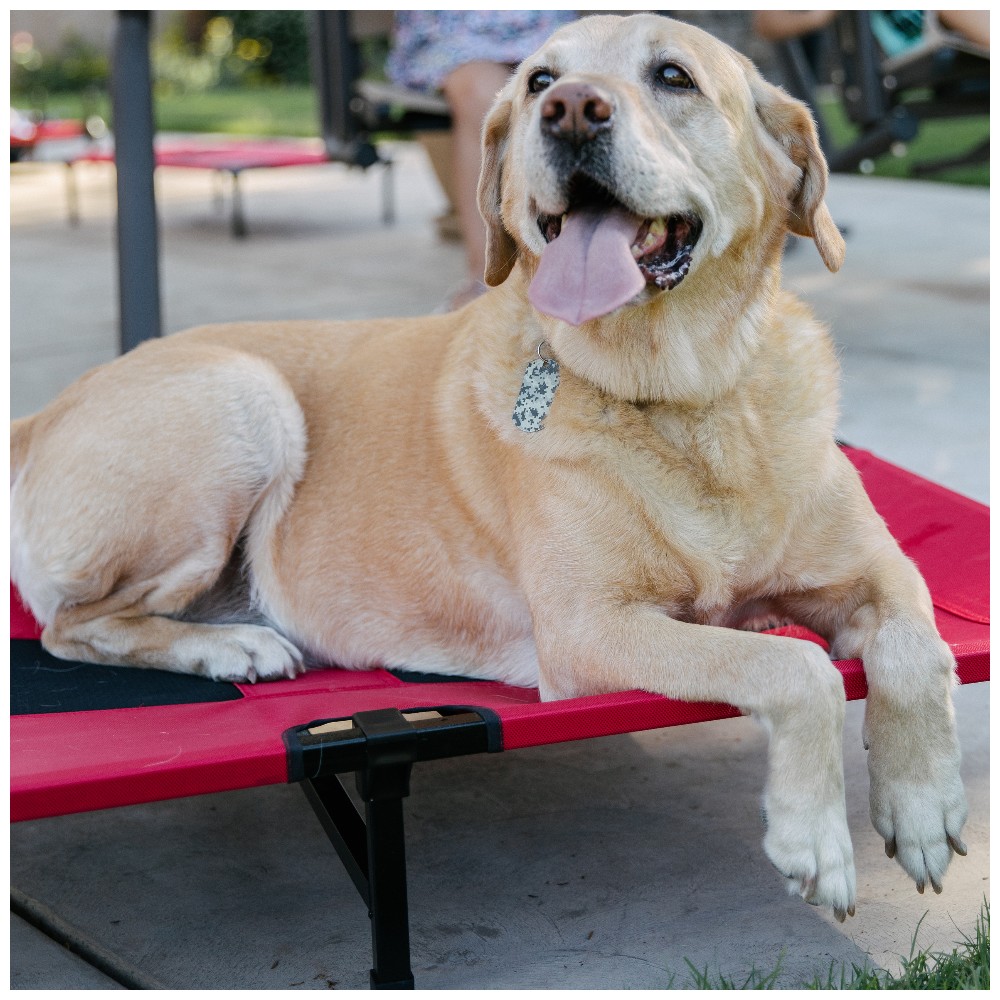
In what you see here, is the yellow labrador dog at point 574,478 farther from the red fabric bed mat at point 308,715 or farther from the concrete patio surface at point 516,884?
the concrete patio surface at point 516,884

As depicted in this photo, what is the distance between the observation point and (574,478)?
2488 millimetres

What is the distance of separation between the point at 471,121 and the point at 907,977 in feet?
12.2

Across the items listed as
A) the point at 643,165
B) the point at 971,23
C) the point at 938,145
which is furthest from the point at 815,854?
the point at 938,145

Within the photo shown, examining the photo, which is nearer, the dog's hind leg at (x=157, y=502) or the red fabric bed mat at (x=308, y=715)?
the red fabric bed mat at (x=308, y=715)

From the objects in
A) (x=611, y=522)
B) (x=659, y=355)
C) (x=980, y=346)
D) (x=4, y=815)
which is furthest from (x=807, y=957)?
(x=980, y=346)

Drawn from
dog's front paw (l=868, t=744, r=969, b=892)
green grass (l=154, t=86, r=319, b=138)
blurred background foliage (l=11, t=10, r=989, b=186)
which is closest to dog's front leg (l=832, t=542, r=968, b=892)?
dog's front paw (l=868, t=744, r=969, b=892)

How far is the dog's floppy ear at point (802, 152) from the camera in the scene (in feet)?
8.38

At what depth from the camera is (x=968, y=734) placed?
3.03m

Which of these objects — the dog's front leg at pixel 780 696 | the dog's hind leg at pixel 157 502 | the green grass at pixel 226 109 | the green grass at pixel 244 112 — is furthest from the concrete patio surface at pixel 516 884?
the green grass at pixel 226 109

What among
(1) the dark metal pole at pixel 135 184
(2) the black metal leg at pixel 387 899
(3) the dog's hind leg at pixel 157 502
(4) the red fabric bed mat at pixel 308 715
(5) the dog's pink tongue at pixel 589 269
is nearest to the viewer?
(4) the red fabric bed mat at pixel 308 715

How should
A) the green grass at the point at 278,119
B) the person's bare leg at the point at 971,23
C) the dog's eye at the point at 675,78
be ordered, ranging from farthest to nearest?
the green grass at the point at 278,119
the person's bare leg at the point at 971,23
the dog's eye at the point at 675,78

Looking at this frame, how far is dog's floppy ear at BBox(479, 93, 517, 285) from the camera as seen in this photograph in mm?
2666

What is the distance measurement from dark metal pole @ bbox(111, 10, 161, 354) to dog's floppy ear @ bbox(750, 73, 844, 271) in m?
2.43

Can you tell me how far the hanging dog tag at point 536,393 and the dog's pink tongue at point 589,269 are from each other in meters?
0.27
